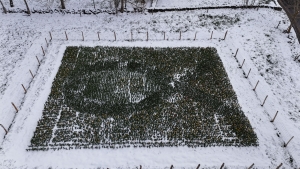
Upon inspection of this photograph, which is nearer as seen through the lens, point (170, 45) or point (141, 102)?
point (141, 102)

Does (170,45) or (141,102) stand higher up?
(170,45)

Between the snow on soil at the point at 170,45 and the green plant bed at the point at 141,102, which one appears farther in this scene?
the green plant bed at the point at 141,102

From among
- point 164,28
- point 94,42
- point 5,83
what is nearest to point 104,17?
point 94,42

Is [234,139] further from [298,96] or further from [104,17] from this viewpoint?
[104,17]
